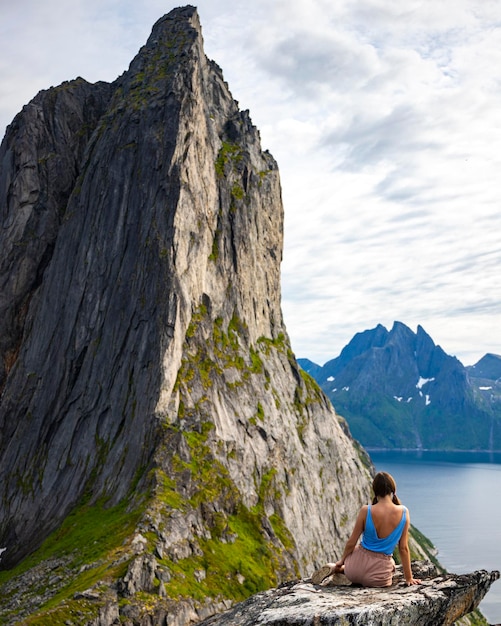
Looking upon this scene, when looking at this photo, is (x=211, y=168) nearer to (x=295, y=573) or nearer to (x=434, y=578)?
(x=295, y=573)

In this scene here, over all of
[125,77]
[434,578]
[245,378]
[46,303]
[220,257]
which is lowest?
[434,578]

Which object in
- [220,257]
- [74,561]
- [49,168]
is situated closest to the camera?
[74,561]

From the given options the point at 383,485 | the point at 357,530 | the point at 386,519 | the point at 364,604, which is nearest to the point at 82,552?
the point at 357,530

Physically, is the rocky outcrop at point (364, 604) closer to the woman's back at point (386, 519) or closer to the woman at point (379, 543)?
the woman at point (379, 543)

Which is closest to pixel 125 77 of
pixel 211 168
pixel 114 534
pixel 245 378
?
pixel 211 168

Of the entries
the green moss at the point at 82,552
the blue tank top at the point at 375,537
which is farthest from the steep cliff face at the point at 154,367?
the blue tank top at the point at 375,537

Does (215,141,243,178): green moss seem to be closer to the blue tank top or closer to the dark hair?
the dark hair

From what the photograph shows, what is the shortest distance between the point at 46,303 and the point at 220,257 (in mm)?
25592

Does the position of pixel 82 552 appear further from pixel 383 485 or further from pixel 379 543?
pixel 383 485

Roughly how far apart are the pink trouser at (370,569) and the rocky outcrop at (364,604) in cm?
20

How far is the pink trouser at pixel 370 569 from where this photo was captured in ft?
44.1

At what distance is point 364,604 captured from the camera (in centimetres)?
1184

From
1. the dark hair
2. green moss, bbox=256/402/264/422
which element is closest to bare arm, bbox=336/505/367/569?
the dark hair

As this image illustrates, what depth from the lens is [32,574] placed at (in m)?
49.4
